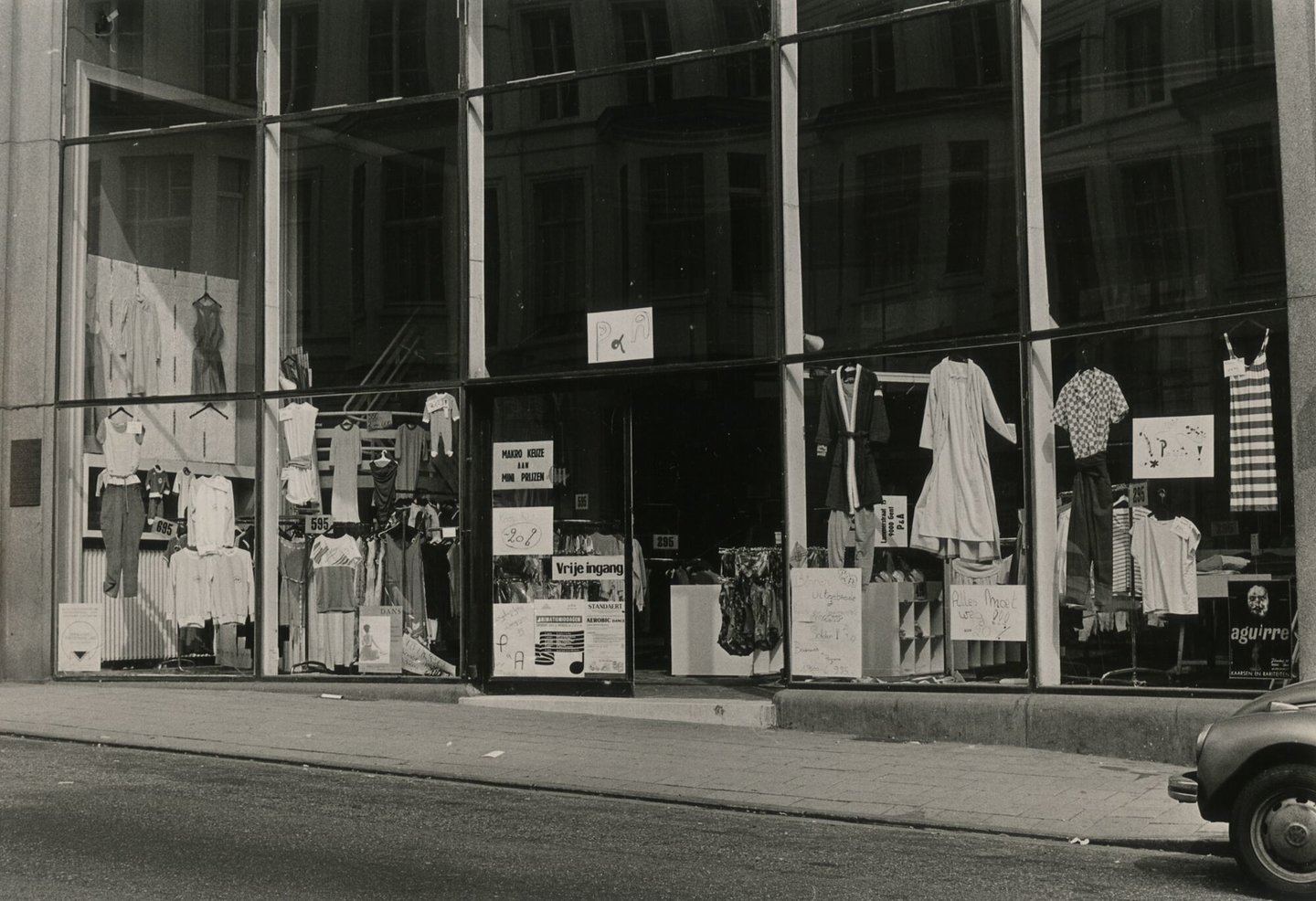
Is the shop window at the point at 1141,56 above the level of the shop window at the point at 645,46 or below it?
below

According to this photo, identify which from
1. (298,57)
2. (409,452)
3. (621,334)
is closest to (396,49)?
(298,57)

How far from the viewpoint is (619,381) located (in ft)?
48.0

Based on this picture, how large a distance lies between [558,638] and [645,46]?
18.0 ft

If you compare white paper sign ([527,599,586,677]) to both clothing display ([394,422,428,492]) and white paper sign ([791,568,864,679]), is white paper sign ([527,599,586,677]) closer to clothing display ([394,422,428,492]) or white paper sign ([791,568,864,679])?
clothing display ([394,422,428,492])

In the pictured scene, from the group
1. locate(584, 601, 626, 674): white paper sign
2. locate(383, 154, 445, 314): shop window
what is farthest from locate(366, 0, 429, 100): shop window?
locate(584, 601, 626, 674): white paper sign

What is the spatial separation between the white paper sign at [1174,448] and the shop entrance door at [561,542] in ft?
15.5

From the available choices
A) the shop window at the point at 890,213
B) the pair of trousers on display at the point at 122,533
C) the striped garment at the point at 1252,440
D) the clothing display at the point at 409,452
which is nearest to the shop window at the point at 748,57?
the shop window at the point at 890,213

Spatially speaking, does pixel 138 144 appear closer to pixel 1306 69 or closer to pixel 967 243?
pixel 967 243

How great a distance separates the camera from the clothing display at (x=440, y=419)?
15.0m

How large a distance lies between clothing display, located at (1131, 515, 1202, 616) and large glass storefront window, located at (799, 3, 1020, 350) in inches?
76.3

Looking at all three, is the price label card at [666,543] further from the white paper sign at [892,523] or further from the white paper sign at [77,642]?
the white paper sign at [77,642]

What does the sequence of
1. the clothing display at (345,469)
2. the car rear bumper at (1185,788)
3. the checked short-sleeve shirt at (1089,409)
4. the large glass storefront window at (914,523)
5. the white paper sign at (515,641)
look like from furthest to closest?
the clothing display at (345,469)
the white paper sign at (515,641)
the large glass storefront window at (914,523)
the checked short-sleeve shirt at (1089,409)
the car rear bumper at (1185,788)

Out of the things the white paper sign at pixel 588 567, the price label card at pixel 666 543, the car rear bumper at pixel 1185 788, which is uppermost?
the price label card at pixel 666 543

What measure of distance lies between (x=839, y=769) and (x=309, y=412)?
702 cm
